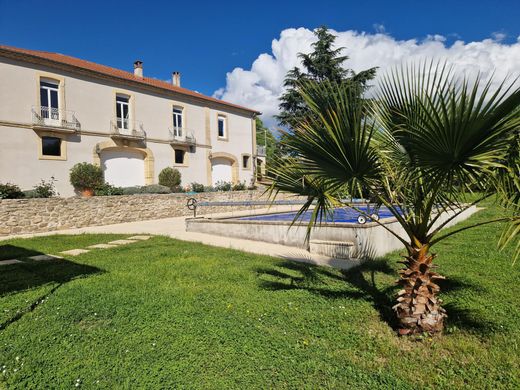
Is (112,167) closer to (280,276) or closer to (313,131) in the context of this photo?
(280,276)

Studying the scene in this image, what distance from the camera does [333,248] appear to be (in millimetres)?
7891

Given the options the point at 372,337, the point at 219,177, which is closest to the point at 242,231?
the point at 372,337

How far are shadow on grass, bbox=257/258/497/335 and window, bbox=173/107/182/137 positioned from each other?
21618 millimetres

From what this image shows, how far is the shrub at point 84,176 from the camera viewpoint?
19.7 m

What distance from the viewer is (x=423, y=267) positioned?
11.8 ft

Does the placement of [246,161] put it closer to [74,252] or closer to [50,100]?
[50,100]

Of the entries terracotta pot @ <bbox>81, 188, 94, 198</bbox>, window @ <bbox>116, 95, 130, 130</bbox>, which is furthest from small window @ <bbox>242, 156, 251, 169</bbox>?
terracotta pot @ <bbox>81, 188, 94, 198</bbox>

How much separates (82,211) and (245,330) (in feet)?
43.8

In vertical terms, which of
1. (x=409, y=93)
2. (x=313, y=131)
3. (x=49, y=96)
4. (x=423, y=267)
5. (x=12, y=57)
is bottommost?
(x=423, y=267)

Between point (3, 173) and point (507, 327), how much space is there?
21.6 metres

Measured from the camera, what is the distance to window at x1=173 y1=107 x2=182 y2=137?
86.6ft

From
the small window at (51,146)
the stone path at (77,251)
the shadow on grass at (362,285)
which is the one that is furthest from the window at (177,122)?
the shadow on grass at (362,285)

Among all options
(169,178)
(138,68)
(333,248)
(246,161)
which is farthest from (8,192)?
(246,161)

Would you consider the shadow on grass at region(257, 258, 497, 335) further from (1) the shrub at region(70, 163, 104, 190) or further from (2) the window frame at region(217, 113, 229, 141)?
(2) the window frame at region(217, 113, 229, 141)
